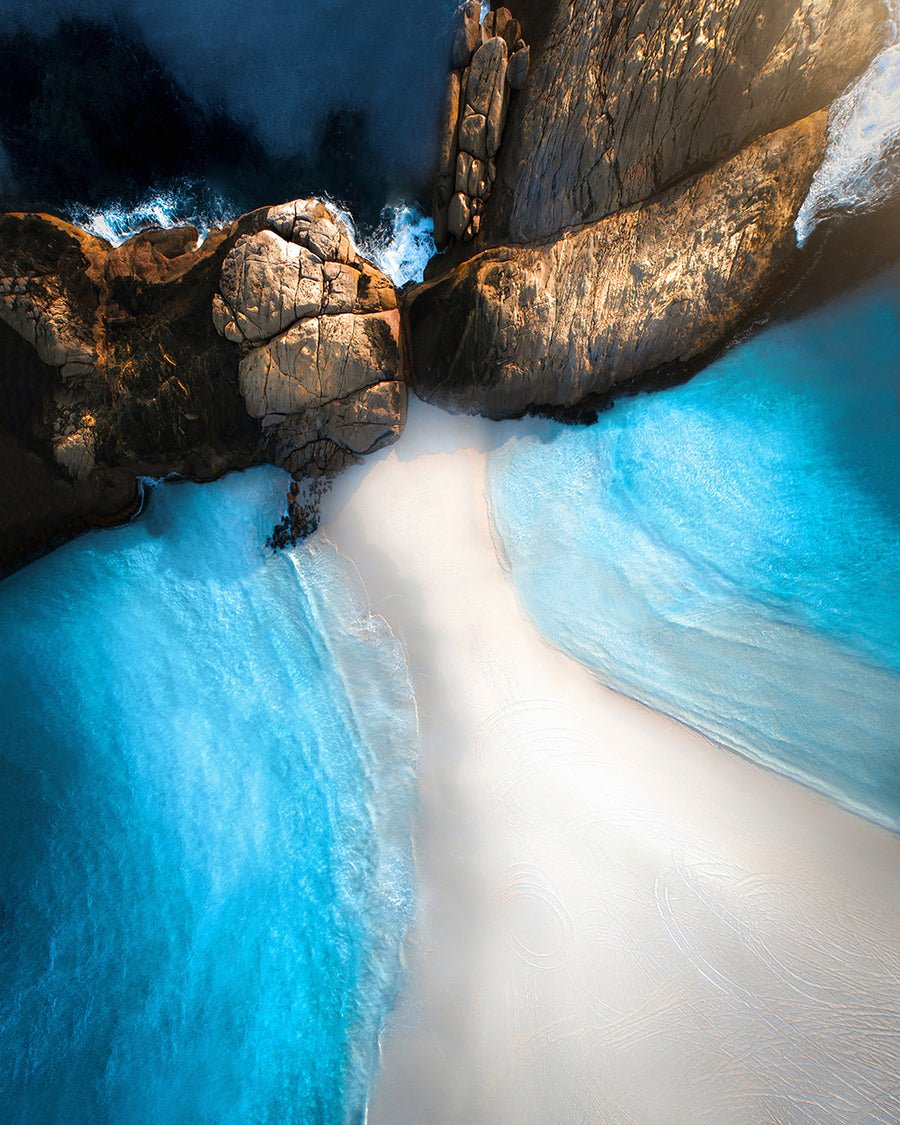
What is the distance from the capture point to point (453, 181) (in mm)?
5547

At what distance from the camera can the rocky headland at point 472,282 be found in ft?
15.9

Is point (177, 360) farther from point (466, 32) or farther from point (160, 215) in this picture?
point (466, 32)

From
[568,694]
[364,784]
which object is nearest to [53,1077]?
[364,784]

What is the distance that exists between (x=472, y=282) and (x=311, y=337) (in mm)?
1959

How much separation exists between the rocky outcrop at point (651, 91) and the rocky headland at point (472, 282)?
0.02 meters

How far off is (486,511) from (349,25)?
19.0 ft

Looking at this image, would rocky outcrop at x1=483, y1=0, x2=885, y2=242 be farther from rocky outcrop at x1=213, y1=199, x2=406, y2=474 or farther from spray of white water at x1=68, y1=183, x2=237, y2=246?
spray of white water at x1=68, y1=183, x2=237, y2=246

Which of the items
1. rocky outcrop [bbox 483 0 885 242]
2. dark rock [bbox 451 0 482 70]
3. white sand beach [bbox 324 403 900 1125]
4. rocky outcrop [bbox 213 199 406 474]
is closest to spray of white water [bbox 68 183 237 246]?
rocky outcrop [bbox 213 199 406 474]

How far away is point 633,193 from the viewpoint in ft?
16.8

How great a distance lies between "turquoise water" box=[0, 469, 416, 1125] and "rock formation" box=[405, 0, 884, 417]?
3.28 metres

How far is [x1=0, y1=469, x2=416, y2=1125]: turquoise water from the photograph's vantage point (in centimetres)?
460

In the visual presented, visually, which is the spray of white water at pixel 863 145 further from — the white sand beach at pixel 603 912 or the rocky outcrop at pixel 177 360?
the white sand beach at pixel 603 912

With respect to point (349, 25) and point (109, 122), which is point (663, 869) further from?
point (109, 122)

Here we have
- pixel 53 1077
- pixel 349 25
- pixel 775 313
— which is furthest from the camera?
pixel 349 25
